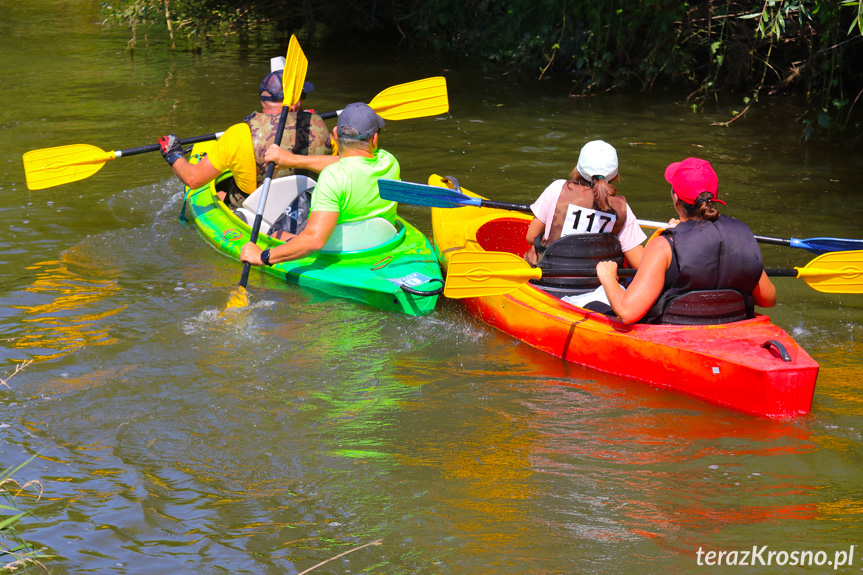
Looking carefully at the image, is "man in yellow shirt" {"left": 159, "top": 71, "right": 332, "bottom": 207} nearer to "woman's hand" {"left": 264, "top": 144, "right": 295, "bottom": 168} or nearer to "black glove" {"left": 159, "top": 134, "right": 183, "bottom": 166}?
"black glove" {"left": 159, "top": 134, "right": 183, "bottom": 166}

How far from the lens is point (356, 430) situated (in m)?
3.96

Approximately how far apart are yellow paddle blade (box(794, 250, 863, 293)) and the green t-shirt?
2.43m

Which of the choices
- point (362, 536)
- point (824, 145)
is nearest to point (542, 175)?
point (824, 145)

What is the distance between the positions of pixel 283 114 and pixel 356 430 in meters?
2.62

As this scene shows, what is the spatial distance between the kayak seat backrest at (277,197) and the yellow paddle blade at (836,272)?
3.24m

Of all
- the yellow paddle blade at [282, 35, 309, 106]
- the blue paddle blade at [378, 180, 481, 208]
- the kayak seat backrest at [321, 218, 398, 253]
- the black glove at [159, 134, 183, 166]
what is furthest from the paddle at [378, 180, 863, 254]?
the black glove at [159, 134, 183, 166]

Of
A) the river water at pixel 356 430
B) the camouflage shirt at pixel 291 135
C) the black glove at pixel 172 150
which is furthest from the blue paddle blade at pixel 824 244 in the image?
the black glove at pixel 172 150

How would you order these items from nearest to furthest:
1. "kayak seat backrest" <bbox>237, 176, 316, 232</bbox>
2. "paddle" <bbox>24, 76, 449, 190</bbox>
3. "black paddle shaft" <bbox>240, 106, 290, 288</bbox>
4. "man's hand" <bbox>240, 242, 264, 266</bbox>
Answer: "man's hand" <bbox>240, 242, 264, 266</bbox> → "black paddle shaft" <bbox>240, 106, 290, 288</bbox> → "kayak seat backrest" <bbox>237, 176, 316, 232</bbox> → "paddle" <bbox>24, 76, 449, 190</bbox>

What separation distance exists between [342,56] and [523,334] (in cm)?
931

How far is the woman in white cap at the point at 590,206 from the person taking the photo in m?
4.43

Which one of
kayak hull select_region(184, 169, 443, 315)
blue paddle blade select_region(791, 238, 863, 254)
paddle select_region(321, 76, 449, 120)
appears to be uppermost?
paddle select_region(321, 76, 449, 120)

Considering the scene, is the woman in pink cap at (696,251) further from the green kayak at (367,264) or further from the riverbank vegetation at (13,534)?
the riverbank vegetation at (13,534)

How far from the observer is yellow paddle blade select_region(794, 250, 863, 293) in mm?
4445

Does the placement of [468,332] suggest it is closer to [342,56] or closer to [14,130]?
[14,130]
